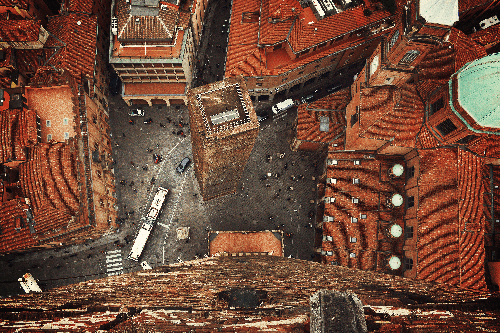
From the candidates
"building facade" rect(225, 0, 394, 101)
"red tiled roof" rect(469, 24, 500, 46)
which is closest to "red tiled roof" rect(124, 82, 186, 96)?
"building facade" rect(225, 0, 394, 101)

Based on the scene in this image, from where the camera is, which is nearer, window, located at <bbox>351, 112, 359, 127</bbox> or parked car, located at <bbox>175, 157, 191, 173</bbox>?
window, located at <bbox>351, 112, 359, 127</bbox>

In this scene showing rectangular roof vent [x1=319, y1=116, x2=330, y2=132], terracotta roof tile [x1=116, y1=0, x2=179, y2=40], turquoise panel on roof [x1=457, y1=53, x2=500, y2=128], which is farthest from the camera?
rectangular roof vent [x1=319, y1=116, x2=330, y2=132]

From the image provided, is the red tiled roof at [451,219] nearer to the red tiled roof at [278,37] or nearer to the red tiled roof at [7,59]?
the red tiled roof at [278,37]

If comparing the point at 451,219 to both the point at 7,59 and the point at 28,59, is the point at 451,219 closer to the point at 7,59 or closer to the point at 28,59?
the point at 28,59

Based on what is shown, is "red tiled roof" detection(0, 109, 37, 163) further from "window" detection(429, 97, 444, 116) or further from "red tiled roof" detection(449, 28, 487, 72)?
"red tiled roof" detection(449, 28, 487, 72)

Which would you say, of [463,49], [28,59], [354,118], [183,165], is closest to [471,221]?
[354,118]

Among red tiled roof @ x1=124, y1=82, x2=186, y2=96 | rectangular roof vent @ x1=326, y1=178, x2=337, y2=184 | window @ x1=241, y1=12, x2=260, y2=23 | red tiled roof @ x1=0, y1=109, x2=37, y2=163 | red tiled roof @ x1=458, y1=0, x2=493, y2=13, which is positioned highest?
window @ x1=241, y1=12, x2=260, y2=23

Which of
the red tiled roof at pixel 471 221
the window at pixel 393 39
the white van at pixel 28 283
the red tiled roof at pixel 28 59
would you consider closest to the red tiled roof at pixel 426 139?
the red tiled roof at pixel 471 221
